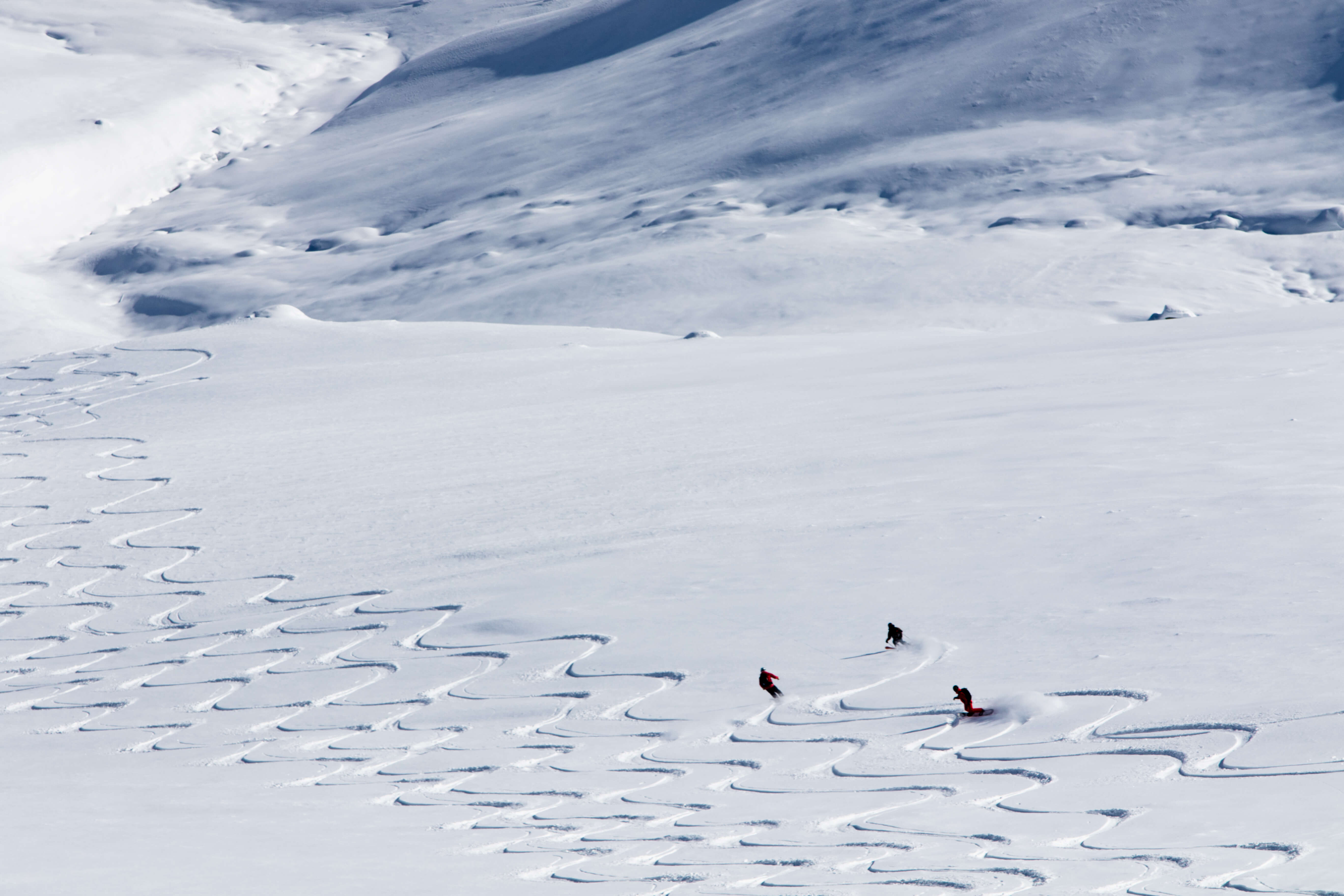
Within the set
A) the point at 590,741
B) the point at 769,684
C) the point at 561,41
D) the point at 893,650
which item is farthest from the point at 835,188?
the point at 590,741

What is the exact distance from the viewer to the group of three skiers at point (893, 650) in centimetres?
389

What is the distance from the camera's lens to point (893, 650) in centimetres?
438

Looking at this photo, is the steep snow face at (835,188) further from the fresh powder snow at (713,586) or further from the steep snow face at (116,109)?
the steep snow face at (116,109)

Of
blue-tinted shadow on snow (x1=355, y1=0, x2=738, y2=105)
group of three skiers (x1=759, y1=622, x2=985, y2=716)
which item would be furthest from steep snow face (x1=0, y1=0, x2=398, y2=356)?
group of three skiers (x1=759, y1=622, x2=985, y2=716)

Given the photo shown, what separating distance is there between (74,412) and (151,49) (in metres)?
26.0

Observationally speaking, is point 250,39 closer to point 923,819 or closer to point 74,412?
point 74,412

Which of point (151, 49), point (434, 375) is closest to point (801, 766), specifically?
point (434, 375)

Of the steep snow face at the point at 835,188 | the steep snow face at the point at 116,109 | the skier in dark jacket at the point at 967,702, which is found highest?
the steep snow face at the point at 116,109

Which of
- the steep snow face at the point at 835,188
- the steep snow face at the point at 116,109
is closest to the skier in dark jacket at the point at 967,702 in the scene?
the steep snow face at the point at 835,188

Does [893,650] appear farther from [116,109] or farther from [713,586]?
[116,109]

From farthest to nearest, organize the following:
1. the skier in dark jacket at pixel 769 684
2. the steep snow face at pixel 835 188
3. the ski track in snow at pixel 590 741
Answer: the steep snow face at pixel 835 188, the skier in dark jacket at pixel 769 684, the ski track in snow at pixel 590 741

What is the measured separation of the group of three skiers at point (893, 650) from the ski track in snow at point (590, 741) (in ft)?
0.14

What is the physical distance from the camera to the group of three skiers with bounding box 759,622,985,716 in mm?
3891

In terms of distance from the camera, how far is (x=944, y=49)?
2322 cm
